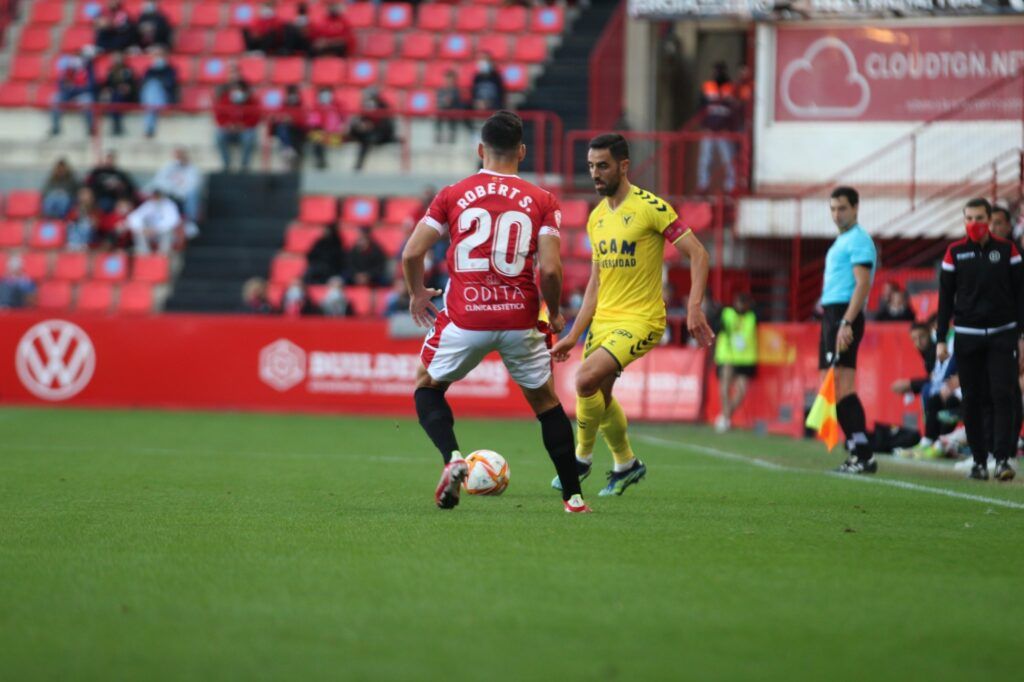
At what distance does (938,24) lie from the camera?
78.8 feet

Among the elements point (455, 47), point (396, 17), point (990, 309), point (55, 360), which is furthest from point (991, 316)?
point (396, 17)

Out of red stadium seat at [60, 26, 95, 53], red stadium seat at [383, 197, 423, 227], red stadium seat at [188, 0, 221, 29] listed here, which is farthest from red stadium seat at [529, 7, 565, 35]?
red stadium seat at [60, 26, 95, 53]

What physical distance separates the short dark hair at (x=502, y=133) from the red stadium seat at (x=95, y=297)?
17853 mm

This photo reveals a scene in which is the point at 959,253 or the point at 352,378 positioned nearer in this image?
the point at 959,253

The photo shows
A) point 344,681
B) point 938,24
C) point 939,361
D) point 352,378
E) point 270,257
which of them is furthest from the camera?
point 270,257

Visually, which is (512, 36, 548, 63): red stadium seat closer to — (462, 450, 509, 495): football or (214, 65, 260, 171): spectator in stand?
(214, 65, 260, 171): spectator in stand

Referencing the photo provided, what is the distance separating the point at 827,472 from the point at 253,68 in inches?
755

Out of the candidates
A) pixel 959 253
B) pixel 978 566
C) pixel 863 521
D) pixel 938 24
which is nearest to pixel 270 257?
pixel 938 24

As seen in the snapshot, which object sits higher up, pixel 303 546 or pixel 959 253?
pixel 959 253

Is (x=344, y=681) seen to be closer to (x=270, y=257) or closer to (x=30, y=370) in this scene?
(x=30, y=370)

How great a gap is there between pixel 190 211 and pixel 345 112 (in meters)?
3.20

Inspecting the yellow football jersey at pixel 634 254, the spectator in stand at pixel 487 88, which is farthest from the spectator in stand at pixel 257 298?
the yellow football jersey at pixel 634 254

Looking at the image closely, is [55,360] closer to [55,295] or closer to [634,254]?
[55,295]

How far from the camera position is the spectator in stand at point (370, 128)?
26328 millimetres
